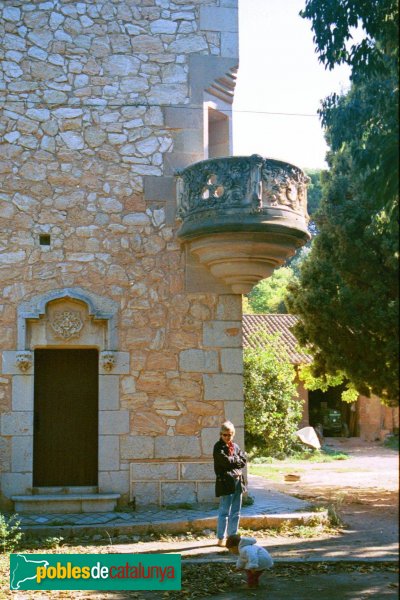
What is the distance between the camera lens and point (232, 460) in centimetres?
811

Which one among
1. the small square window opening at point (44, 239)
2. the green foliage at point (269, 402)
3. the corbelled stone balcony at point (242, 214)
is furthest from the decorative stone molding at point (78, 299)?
the green foliage at point (269, 402)

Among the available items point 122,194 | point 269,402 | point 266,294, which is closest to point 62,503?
point 122,194

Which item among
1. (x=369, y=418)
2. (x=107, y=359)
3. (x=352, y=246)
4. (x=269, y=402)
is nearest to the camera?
(x=107, y=359)

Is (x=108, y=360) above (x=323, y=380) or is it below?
above

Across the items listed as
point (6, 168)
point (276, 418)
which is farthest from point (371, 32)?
point (276, 418)

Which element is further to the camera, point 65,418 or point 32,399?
point 65,418

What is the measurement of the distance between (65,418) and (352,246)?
4938 millimetres

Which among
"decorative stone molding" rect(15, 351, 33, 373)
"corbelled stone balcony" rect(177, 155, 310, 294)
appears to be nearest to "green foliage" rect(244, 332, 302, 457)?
"corbelled stone balcony" rect(177, 155, 310, 294)

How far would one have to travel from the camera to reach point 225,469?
8086 millimetres

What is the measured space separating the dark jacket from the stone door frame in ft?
6.05

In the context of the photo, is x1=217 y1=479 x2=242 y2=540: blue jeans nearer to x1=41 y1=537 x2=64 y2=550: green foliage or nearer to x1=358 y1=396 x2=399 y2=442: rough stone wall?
x1=41 y1=537 x2=64 y2=550: green foliage

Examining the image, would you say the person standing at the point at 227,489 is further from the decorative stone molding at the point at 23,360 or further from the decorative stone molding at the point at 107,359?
the decorative stone molding at the point at 23,360

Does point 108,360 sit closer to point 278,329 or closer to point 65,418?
point 65,418

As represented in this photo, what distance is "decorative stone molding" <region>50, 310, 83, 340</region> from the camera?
964cm
